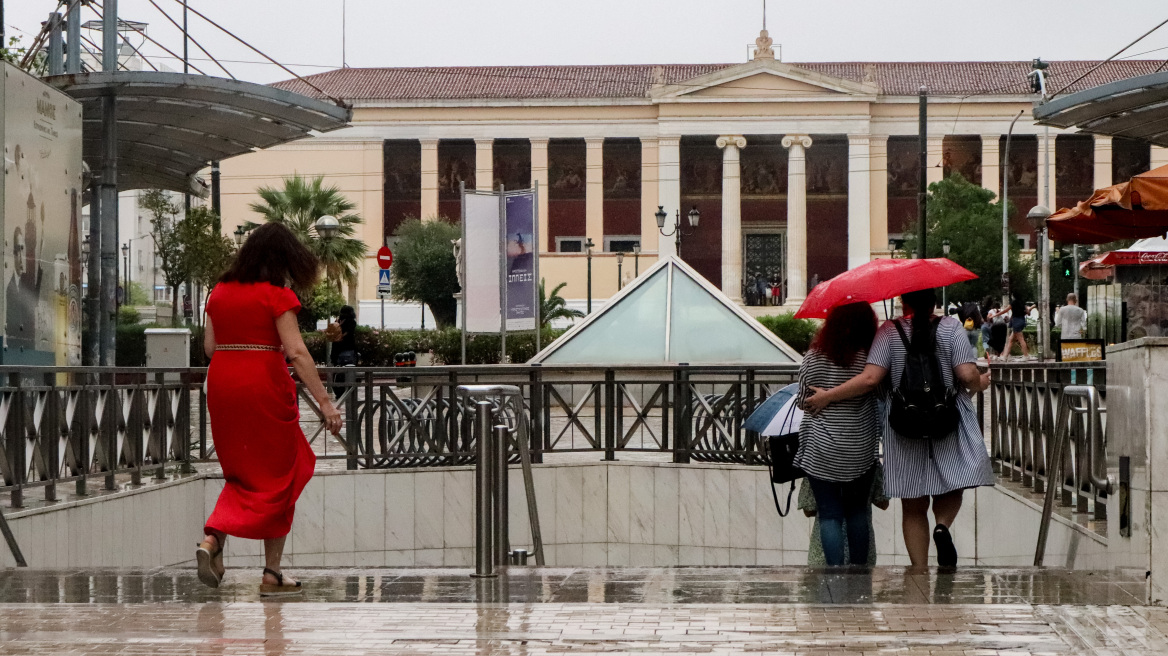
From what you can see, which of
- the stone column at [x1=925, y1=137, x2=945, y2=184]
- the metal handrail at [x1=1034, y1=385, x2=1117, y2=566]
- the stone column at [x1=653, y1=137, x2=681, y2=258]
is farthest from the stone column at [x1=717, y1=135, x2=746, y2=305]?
the metal handrail at [x1=1034, y1=385, x2=1117, y2=566]

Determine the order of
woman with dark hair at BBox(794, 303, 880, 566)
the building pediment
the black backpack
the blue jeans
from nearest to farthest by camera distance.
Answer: the black backpack, woman with dark hair at BBox(794, 303, 880, 566), the blue jeans, the building pediment

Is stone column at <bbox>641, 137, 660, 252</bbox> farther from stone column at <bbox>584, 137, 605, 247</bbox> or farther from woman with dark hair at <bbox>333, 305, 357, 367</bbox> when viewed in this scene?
woman with dark hair at <bbox>333, 305, 357, 367</bbox>

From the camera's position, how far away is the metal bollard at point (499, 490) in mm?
6887

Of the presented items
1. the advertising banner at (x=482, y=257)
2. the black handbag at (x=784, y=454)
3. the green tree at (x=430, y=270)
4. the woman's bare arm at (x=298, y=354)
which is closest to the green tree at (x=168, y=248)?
the advertising banner at (x=482, y=257)

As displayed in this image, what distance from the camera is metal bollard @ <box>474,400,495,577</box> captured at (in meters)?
6.54

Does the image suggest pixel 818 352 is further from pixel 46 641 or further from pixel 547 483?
pixel 547 483

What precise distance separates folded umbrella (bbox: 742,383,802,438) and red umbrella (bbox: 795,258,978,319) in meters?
0.54

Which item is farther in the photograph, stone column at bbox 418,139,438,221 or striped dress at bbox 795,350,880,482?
stone column at bbox 418,139,438,221

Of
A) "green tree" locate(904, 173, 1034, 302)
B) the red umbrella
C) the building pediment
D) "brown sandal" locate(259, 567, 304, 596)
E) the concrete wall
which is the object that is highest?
the building pediment

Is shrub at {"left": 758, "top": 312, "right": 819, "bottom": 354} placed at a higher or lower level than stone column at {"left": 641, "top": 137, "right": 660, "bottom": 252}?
lower

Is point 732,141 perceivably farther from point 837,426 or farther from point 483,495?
point 483,495

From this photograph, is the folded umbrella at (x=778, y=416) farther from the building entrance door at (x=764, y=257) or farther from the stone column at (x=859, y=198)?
the building entrance door at (x=764, y=257)

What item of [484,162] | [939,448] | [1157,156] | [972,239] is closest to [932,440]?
[939,448]

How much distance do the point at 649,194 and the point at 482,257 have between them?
163 ft
